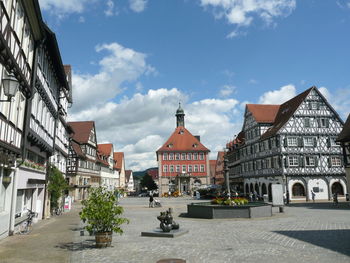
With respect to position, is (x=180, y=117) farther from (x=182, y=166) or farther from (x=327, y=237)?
(x=327, y=237)

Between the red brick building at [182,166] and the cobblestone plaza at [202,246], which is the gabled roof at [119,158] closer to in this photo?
the red brick building at [182,166]

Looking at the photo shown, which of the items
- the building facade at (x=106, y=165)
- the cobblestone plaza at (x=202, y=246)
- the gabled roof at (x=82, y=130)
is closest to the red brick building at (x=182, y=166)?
the building facade at (x=106, y=165)

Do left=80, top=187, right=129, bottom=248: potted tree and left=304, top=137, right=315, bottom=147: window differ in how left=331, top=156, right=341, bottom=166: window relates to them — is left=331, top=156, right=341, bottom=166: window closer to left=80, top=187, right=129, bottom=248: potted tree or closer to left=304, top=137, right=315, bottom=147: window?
left=304, top=137, right=315, bottom=147: window

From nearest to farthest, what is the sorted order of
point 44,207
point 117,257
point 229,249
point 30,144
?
point 117,257, point 229,249, point 30,144, point 44,207

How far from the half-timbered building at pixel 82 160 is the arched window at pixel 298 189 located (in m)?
29.5

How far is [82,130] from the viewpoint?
174 ft

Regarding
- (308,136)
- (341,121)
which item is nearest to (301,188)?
(308,136)

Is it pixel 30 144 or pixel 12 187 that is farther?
pixel 30 144

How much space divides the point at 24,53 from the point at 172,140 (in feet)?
194

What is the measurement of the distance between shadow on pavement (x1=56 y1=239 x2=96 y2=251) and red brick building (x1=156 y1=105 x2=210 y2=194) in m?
56.3

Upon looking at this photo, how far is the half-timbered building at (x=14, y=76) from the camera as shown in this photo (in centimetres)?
1141

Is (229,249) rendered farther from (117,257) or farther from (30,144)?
(30,144)

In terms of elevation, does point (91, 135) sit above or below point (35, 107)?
above

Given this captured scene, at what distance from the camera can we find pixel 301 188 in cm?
4047
